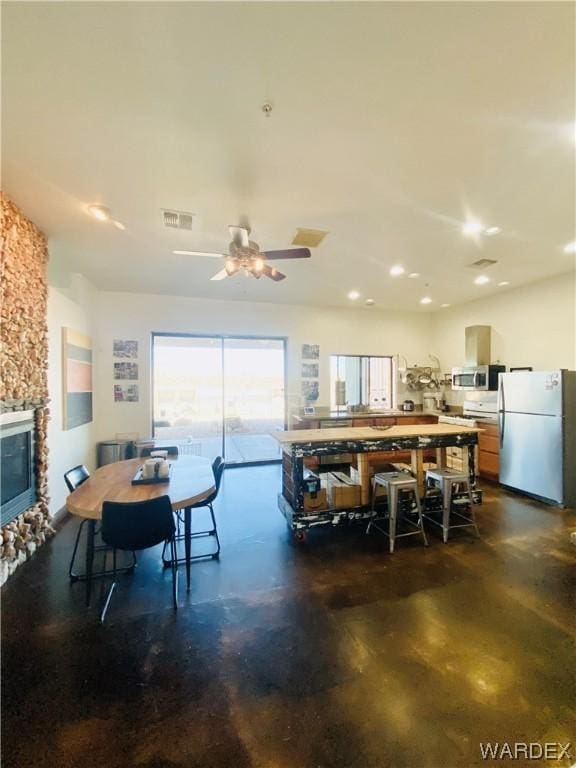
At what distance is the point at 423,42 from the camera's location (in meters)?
1.41

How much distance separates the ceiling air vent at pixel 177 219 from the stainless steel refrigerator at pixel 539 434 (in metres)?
4.59

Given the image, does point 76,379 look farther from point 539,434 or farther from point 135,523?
point 539,434

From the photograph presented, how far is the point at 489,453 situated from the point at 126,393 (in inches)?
233

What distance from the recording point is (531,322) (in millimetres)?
5066

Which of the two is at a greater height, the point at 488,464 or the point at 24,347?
the point at 24,347

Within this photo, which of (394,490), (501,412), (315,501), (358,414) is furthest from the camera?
(358,414)

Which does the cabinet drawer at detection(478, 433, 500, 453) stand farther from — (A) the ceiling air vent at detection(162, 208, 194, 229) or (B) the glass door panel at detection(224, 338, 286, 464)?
(A) the ceiling air vent at detection(162, 208, 194, 229)

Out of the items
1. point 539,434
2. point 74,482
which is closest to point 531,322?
point 539,434

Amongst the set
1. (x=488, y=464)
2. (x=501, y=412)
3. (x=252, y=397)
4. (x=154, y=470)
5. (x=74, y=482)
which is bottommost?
(x=488, y=464)

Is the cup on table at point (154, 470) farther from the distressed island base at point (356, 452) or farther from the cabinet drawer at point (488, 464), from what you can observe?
the cabinet drawer at point (488, 464)

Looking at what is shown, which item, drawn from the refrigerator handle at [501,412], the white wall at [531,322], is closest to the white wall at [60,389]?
the refrigerator handle at [501,412]

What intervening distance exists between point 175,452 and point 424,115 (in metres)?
3.68

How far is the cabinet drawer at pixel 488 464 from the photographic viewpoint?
4922 mm

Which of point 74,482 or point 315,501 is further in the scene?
point 315,501
